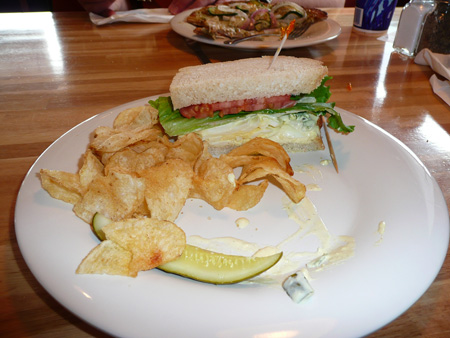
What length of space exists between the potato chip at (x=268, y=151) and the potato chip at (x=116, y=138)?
36cm

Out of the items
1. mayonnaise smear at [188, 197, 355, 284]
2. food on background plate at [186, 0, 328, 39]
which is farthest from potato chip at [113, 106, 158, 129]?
food on background plate at [186, 0, 328, 39]

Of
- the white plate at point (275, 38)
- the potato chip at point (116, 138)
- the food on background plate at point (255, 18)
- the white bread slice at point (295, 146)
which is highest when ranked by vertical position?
the food on background plate at point (255, 18)

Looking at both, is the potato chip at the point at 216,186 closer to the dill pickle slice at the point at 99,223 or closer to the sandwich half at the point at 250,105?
the dill pickle slice at the point at 99,223

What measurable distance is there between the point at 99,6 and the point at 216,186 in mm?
2936

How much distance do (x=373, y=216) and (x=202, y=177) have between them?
2.04 ft

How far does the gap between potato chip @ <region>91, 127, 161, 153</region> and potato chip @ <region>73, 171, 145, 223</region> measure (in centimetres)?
18

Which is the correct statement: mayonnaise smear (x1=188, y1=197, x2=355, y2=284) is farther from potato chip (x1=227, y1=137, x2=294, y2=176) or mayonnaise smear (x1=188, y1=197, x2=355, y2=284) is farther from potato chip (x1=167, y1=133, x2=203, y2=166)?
potato chip (x1=167, y1=133, x2=203, y2=166)

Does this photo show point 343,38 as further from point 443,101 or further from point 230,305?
point 230,305

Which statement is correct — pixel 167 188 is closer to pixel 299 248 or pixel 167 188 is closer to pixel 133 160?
pixel 133 160

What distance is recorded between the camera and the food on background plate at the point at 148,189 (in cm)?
99

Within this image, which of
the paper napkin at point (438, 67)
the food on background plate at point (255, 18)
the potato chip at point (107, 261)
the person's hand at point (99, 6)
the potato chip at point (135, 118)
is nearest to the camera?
the potato chip at point (107, 261)

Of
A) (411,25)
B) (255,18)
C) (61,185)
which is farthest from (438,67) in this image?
(61,185)

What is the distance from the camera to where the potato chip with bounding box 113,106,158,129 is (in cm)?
162

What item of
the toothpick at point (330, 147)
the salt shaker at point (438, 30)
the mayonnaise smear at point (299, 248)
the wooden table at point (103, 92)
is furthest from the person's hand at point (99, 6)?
the mayonnaise smear at point (299, 248)
